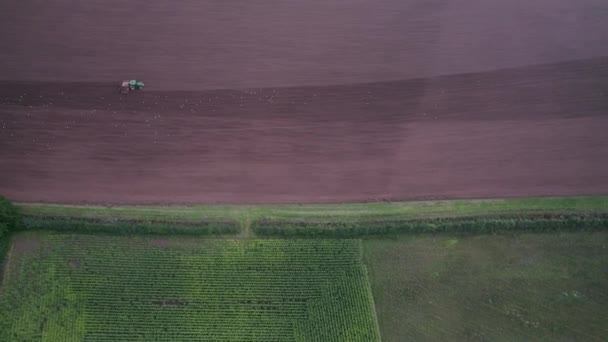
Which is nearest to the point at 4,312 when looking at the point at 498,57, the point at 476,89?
the point at 476,89

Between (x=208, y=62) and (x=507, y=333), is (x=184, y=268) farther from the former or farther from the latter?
(x=507, y=333)

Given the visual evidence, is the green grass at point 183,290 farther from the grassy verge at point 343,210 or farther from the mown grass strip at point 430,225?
the grassy verge at point 343,210

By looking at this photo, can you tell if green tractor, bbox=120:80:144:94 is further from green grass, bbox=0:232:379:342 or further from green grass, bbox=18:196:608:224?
green grass, bbox=0:232:379:342

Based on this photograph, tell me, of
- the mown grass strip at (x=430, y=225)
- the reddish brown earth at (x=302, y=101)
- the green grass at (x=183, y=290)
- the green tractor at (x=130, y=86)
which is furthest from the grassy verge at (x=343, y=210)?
the green tractor at (x=130, y=86)

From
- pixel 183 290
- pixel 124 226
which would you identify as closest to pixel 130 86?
pixel 124 226

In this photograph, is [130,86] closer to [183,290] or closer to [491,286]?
[183,290]

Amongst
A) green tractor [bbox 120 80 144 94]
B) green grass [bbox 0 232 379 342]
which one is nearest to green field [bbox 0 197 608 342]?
green grass [bbox 0 232 379 342]
